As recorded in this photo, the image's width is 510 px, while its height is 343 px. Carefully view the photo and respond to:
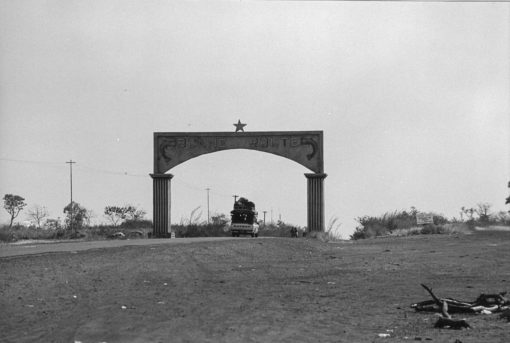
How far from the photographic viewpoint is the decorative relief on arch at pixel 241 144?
43.6 m

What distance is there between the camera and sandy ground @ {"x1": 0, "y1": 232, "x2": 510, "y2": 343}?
9898 millimetres

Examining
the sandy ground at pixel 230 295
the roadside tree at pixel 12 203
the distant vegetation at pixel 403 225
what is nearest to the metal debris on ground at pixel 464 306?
the sandy ground at pixel 230 295

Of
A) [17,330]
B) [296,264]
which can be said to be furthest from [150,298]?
[296,264]

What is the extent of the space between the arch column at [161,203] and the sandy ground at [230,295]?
70.8 feet

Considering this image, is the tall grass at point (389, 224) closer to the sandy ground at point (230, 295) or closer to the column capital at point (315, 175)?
the column capital at point (315, 175)

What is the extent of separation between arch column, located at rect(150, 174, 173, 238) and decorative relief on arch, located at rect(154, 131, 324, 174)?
2.38ft

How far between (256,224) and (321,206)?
8.31 m

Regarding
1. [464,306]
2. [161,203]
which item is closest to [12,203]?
[161,203]

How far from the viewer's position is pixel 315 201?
44688 mm

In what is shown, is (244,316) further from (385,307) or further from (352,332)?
(385,307)

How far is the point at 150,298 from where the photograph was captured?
41.8 ft

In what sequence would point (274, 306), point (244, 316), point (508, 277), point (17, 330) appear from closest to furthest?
point (17, 330), point (244, 316), point (274, 306), point (508, 277)

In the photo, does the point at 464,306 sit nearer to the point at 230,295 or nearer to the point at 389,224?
the point at 230,295

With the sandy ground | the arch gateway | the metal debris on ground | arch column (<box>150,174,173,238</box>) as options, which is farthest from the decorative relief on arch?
the metal debris on ground
